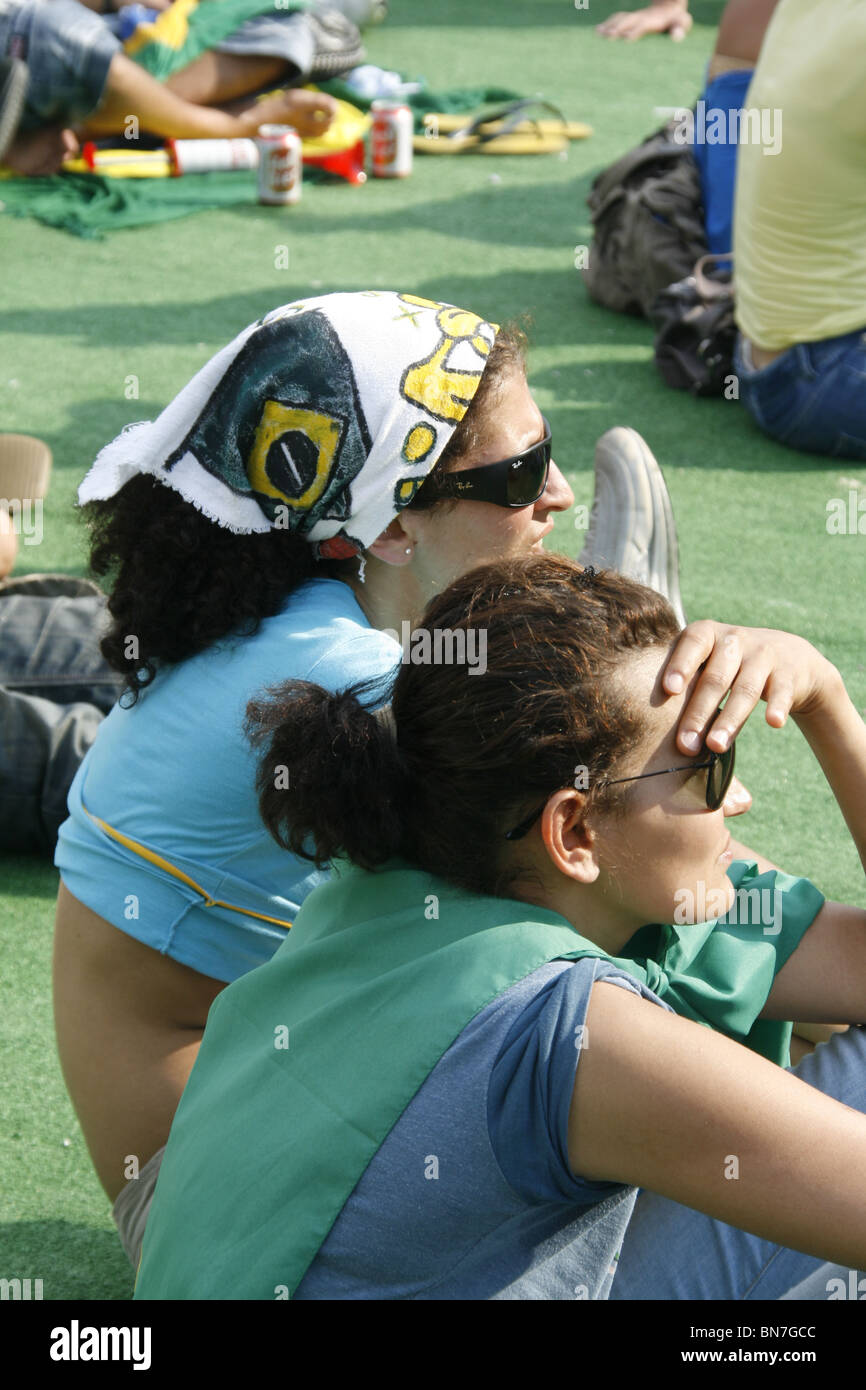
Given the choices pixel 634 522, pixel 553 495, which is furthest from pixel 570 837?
pixel 634 522

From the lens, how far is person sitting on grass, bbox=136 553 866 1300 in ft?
4.02

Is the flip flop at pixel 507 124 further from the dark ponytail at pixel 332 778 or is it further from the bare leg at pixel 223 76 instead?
the dark ponytail at pixel 332 778

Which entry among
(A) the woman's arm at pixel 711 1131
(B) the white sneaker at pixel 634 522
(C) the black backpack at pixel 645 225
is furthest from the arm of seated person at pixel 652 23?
(A) the woman's arm at pixel 711 1131

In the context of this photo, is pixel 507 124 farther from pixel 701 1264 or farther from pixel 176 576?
pixel 701 1264

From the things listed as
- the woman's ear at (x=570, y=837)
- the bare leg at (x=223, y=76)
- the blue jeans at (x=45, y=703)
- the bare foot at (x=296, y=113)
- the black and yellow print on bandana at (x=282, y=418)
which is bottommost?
the blue jeans at (x=45, y=703)

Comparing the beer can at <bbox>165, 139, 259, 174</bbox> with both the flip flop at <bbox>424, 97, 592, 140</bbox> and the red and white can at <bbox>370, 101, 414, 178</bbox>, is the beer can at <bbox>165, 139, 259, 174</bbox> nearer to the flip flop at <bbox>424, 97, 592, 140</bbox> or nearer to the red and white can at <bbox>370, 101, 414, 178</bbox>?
the red and white can at <bbox>370, 101, 414, 178</bbox>

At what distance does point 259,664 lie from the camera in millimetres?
1813

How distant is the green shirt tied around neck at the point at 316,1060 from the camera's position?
1.27 metres

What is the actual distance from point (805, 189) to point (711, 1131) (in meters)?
3.79

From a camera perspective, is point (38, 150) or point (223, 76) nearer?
point (38, 150)

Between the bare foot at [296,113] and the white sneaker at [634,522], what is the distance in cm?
424

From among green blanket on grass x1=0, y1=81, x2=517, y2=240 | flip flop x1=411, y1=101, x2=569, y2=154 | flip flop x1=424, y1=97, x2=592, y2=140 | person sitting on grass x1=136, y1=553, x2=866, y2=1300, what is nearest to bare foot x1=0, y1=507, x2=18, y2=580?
person sitting on grass x1=136, y1=553, x2=866, y2=1300

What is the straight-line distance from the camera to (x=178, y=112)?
22.0ft

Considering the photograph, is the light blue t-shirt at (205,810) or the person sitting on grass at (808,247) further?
the person sitting on grass at (808,247)
